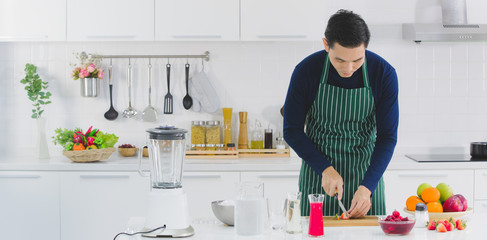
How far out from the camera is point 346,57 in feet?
7.65

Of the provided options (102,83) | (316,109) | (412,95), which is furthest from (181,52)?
(316,109)

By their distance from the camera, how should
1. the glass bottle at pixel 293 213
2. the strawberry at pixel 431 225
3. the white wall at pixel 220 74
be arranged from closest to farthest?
the glass bottle at pixel 293 213
the strawberry at pixel 431 225
the white wall at pixel 220 74

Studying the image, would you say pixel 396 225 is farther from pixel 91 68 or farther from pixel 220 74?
pixel 91 68

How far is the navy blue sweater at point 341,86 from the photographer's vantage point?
265 cm

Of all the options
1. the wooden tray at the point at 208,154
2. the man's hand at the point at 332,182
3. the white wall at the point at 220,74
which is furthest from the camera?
the white wall at the point at 220,74

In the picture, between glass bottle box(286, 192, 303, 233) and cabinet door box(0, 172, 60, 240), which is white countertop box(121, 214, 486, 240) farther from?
cabinet door box(0, 172, 60, 240)

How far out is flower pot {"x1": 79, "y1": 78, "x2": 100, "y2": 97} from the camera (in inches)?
177

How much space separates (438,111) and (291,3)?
1416 millimetres

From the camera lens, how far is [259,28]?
4.23m

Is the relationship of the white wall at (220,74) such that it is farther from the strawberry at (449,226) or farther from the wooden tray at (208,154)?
the strawberry at (449,226)

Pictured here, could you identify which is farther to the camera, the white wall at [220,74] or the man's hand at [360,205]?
the white wall at [220,74]

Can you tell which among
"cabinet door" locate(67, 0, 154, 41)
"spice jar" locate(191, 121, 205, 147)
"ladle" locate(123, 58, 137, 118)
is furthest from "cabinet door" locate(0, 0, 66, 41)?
"spice jar" locate(191, 121, 205, 147)

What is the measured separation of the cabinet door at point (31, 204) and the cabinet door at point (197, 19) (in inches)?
47.8

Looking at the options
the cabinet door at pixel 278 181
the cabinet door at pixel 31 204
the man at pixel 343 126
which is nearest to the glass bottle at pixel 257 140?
the cabinet door at pixel 278 181
